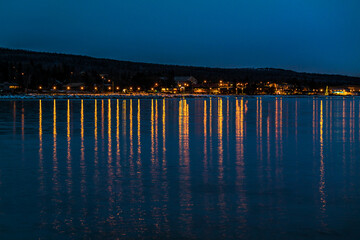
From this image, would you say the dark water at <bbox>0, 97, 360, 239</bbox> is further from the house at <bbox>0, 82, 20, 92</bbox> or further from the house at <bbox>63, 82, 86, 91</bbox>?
the house at <bbox>63, 82, 86, 91</bbox>

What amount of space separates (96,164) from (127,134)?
7957 millimetres

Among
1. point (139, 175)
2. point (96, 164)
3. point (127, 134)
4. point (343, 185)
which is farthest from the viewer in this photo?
point (127, 134)

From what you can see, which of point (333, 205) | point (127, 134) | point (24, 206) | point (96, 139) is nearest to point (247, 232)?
point (333, 205)

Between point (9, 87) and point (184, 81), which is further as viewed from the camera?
point (184, 81)

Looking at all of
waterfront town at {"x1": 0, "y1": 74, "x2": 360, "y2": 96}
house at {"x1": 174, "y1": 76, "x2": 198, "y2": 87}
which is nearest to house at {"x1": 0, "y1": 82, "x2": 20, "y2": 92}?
waterfront town at {"x1": 0, "y1": 74, "x2": 360, "y2": 96}

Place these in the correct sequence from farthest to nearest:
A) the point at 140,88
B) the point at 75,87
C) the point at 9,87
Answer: the point at 140,88 < the point at 75,87 < the point at 9,87

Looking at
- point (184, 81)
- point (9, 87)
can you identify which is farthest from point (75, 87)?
point (184, 81)

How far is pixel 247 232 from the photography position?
6.54m

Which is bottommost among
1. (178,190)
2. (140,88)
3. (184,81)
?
(178,190)

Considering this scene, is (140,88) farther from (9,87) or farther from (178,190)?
(178,190)

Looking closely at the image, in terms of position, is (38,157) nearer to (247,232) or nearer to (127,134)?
(127,134)

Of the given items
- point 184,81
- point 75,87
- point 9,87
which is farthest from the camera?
point 184,81

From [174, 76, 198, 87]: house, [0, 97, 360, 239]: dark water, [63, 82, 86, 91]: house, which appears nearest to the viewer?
[0, 97, 360, 239]: dark water

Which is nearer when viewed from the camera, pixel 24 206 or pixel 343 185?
pixel 24 206
